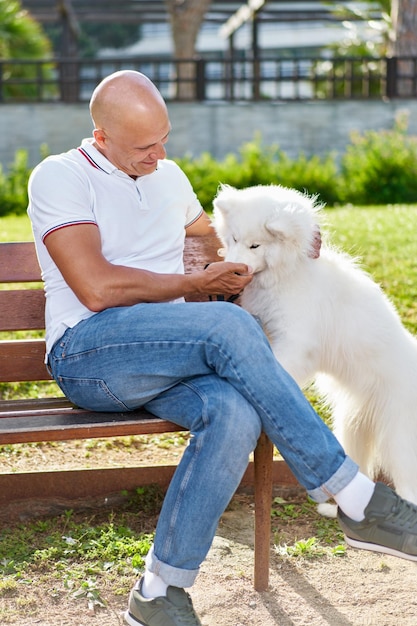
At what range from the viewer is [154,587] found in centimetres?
267

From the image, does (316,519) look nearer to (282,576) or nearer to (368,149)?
(282,576)

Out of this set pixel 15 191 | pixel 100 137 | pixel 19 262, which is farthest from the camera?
pixel 15 191

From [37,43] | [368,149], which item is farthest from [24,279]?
[37,43]

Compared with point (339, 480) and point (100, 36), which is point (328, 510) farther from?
point (100, 36)

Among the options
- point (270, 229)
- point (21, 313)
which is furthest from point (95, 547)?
point (270, 229)

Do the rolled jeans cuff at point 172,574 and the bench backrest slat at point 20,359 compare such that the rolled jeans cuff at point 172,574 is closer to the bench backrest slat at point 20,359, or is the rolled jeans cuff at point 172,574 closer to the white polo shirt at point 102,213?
the white polo shirt at point 102,213

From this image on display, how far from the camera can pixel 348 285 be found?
11.6 ft

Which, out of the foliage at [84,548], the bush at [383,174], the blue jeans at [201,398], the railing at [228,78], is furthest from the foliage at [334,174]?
the blue jeans at [201,398]

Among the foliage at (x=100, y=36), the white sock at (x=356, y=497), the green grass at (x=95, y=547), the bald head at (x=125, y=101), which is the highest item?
the bald head at (x=125, y=101)

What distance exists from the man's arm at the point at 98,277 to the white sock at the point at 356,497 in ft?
3.01

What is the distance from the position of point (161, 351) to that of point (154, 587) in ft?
2.44

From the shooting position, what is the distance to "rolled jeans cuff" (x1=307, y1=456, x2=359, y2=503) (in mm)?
2691

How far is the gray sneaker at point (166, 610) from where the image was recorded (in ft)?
8.64

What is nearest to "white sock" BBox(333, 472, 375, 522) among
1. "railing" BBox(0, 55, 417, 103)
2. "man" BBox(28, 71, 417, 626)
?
"man" BBox(28, 71, 417, 626)
